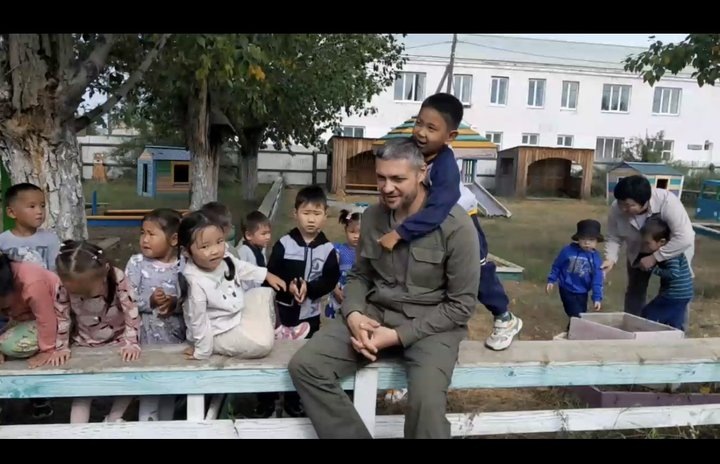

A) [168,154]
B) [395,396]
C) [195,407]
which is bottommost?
[395,396]

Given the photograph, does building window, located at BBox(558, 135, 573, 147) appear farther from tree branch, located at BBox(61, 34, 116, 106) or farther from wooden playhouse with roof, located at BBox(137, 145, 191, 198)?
tree branch, located at BBox(61, 34, 116, 106)

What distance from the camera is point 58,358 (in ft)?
8.79

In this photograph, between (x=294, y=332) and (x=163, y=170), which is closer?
(x=294, y=332)

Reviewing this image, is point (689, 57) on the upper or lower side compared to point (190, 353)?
upper

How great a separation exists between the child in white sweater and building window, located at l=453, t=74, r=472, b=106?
2766 centimetres

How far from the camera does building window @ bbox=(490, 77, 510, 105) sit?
29.4 metres

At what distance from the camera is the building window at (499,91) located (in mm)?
29406

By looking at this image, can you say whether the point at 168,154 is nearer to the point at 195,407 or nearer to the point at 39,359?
the point at 39,359

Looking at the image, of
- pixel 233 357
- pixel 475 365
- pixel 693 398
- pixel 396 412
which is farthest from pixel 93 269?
pixel 693 398

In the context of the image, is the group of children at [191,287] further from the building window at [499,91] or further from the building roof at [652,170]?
the building window at [499,91]

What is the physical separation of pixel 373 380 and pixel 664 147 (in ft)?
107

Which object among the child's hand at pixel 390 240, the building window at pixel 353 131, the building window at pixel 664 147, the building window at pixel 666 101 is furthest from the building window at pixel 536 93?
the child's hand at pixel 390 240

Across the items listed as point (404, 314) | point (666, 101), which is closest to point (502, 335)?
point (404, 314)

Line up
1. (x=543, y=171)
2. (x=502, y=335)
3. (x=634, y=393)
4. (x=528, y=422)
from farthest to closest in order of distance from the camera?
(x=543, y=171) < (x=634, y=393) < (x=502, y=335) < (x=528, y=422)
